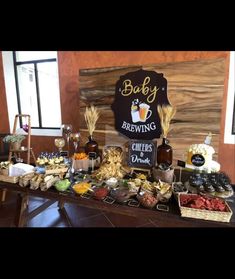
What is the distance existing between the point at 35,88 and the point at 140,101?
8.73 ft

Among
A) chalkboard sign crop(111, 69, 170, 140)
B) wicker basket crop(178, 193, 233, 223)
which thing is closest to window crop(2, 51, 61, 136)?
chalkboard sign crop(111, 69, 170, 140)

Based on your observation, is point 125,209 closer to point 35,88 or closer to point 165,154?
point 165,154

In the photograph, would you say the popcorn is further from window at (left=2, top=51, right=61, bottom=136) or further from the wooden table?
window at (left=2, top=51, right=61, bottom=136)

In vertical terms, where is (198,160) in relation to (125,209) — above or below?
above

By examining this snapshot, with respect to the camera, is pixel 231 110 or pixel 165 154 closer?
pixel 165 154

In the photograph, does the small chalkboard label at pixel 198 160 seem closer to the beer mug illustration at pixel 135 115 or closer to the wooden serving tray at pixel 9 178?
the beer mug illustration at pixel 135 115

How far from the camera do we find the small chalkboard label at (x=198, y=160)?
5.45 feet

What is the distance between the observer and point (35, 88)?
4.21 m

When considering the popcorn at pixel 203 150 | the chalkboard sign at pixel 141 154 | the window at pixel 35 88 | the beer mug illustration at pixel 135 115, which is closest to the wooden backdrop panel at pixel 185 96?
the beer mug illustration at pixel 135 115

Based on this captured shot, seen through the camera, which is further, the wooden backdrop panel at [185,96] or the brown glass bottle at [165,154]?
the wooden backdrop panel at [185,96]

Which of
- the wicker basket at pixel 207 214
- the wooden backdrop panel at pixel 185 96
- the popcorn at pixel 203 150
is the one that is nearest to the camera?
the wicker basket at pixel 207 214

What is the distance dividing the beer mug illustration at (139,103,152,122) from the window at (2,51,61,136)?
77.8 inches

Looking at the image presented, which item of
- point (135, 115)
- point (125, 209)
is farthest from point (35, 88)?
point (125, 209)
